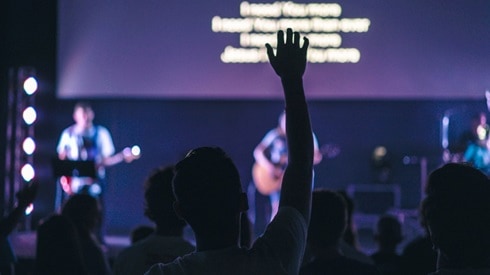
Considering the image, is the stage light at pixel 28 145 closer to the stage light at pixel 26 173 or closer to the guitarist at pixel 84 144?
the stage light at pixel 26 173

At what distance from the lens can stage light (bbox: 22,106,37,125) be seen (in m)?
9.04

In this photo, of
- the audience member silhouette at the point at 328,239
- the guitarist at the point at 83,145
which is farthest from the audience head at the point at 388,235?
the guitarist at the point at 83,145

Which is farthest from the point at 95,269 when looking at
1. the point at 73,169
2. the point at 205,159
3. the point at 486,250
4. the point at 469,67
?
the point at 469,67

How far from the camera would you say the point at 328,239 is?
8.14 ft

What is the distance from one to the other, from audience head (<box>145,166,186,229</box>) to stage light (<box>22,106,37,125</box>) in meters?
6.93

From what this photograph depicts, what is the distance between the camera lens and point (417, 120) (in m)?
10.1

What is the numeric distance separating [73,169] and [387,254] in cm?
499

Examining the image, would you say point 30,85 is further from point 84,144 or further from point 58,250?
point 58,250

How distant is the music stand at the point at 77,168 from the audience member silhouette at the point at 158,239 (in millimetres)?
5476

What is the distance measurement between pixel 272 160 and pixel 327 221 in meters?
7.05

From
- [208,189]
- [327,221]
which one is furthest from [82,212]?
[208,189]

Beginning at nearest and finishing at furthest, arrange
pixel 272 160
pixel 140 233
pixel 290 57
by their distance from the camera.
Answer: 1. pixel 290 57
2. pixel 140 233
3. pixel 272 160

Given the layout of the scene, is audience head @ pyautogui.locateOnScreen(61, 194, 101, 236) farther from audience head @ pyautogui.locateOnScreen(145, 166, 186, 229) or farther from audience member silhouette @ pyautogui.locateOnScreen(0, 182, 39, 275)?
audience head @ pyautogui.locateOnScreen(145, 166, 186, 229)

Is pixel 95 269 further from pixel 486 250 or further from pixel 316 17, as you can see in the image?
pixel 316 17
